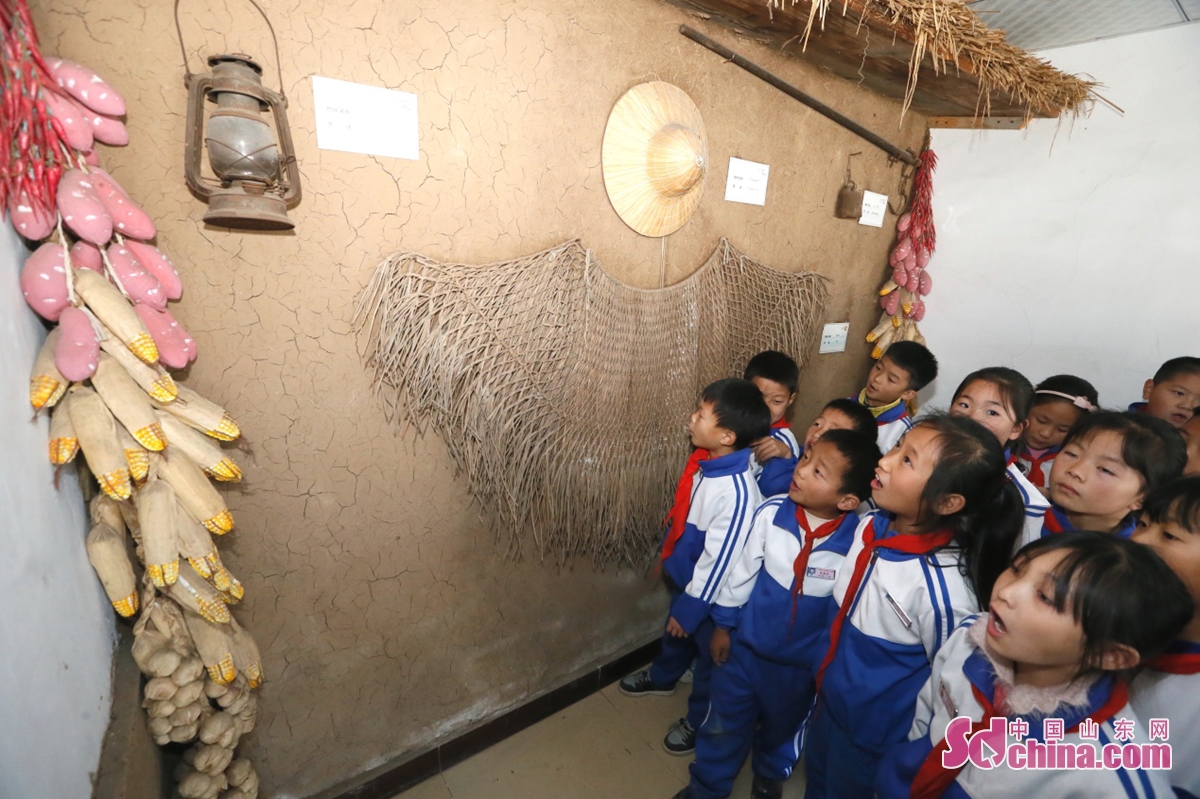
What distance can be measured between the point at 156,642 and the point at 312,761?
64 centimetres

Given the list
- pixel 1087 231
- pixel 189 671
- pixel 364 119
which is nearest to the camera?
pixel 189 671

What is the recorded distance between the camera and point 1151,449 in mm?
990

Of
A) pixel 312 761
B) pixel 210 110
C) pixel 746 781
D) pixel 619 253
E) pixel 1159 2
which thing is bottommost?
pixel 746 781

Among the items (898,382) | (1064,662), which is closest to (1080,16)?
(898,382)

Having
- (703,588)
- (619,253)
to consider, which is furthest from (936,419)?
(619,253)

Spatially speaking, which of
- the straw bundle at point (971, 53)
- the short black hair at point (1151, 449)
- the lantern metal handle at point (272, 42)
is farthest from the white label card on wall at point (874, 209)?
the lantern metal handle at point (272, 42)

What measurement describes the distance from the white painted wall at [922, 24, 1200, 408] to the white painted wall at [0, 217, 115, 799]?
258 cm

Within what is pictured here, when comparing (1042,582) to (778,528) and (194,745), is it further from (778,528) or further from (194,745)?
(194,745)

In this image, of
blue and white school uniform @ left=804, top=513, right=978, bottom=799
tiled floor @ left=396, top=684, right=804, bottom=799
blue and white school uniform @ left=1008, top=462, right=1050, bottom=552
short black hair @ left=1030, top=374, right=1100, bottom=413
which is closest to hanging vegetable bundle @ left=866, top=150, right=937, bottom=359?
short black hair @ left=1030, top=374, right=1100, bottom=413

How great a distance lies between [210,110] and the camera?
0.78 m

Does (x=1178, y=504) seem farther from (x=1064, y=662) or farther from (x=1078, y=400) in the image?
(x=1078, y=400)

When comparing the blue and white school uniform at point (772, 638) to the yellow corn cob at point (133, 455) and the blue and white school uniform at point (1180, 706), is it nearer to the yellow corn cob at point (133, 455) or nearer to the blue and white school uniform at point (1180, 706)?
the blue and white school uniform at point (1180, 706)

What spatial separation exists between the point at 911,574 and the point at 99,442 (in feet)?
4.06

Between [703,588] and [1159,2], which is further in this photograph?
[1159,2]
